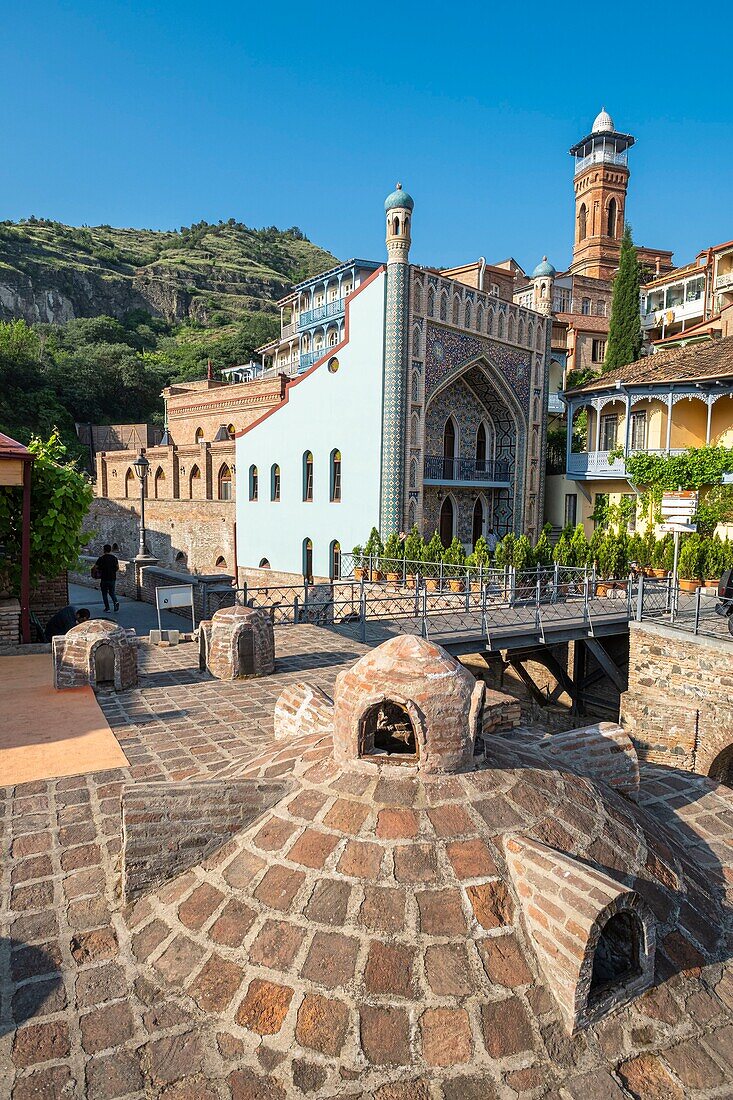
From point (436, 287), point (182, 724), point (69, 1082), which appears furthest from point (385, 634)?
point (436, 287)

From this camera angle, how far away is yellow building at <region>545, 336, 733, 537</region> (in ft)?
71.9

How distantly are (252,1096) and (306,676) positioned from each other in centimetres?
681

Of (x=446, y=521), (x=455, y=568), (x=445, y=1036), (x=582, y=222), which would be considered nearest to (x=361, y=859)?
(x=445, y=1036)

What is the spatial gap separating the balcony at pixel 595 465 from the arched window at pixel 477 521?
396 cm

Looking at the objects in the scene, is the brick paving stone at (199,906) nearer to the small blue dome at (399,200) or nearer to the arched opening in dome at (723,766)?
the arched opening in dome at (723,766)

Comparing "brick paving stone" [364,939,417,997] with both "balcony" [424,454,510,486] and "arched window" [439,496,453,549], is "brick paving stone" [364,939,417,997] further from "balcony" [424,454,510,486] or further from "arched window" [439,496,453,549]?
"arched window" [439,496,453,549]

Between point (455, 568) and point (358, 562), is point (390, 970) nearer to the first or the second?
point (455, 568)

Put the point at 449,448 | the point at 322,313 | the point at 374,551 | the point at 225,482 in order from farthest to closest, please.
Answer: the point at 322,313, the point at 225,482, the point at 449,448, the point at 374,551

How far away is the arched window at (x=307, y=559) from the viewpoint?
2400 centimetres

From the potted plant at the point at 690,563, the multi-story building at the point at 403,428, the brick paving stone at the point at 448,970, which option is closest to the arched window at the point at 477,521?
the multi-story building at the point at 403,428

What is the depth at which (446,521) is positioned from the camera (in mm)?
23578

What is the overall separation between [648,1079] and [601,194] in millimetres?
55904

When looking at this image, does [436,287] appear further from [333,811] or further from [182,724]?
[333,811]

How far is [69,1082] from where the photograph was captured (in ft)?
9.19
